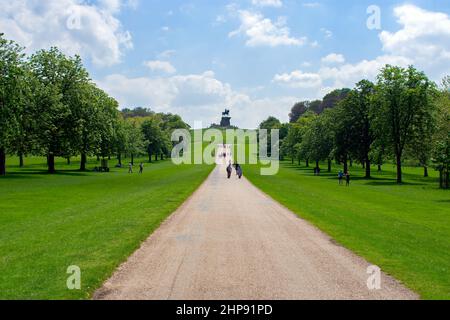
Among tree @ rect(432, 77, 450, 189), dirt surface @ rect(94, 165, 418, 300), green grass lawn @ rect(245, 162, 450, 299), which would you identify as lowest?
green grass lawn @ rect(245, 162, 450, 299)

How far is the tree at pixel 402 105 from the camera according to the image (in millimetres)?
62281

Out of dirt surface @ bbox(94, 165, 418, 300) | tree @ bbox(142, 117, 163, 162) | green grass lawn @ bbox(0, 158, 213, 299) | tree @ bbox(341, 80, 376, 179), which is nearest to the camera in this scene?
dirt surface @ bbox(94, 165, 418, 300)

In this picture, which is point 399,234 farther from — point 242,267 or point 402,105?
point 402,105

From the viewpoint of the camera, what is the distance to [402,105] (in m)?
63.4

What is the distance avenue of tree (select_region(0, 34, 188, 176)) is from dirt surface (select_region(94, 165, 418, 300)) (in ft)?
131

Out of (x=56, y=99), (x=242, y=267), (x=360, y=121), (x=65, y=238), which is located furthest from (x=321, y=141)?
(x=242, y=267)

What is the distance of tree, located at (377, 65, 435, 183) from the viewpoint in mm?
62281

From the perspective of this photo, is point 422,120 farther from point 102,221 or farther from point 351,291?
point 351,291

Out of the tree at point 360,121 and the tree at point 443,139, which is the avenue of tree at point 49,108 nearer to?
the tree at point 360,121

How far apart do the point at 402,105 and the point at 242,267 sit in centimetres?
5734

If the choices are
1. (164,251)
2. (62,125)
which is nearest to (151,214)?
(164,251)

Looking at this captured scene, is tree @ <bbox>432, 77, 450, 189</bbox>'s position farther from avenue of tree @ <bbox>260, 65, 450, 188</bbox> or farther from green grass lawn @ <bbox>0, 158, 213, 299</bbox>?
green grass lawn @ <bbox>0, 158, 213, 299</bbox>

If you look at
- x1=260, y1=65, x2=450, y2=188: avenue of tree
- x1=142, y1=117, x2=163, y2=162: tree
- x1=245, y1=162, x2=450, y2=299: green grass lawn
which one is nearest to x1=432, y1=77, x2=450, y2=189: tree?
x1=260, y1=65, x2=450, y2=188: avenue of tree
